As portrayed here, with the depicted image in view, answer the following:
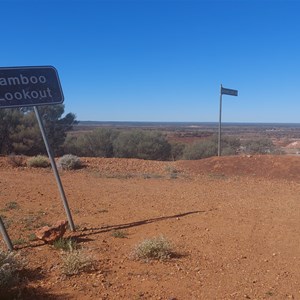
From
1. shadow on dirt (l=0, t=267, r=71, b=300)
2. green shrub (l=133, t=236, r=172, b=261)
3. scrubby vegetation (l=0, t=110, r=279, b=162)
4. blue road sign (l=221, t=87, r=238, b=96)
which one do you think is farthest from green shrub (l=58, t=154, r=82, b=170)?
scrubby vegetation (l=0, t=110, r=279, b=162)

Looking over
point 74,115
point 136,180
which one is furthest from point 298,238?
point 74,115

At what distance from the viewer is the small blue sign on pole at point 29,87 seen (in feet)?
16.1

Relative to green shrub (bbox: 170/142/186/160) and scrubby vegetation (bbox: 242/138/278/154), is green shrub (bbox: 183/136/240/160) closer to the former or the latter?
green shrub (bbox: 170/142/186/160)

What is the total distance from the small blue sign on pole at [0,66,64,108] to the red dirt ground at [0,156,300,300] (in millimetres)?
1926

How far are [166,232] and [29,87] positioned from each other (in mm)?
2950

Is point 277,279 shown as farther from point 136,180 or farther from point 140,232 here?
point 136,180

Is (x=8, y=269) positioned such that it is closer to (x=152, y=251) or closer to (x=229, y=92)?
(x=152, y=251)

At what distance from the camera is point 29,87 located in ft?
17.0

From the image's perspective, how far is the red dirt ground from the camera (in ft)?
12.4

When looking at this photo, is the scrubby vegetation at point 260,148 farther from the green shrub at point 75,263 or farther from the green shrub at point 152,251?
the green shrub at point 75,263

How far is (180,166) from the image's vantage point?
47.3ft

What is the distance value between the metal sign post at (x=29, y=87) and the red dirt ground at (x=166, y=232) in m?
1.11

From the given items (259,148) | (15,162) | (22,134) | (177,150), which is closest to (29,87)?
(15,162)

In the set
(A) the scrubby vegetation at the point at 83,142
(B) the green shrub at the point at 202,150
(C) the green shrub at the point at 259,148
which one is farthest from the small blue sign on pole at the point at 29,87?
(C) the green shrub at the point at 259,148
